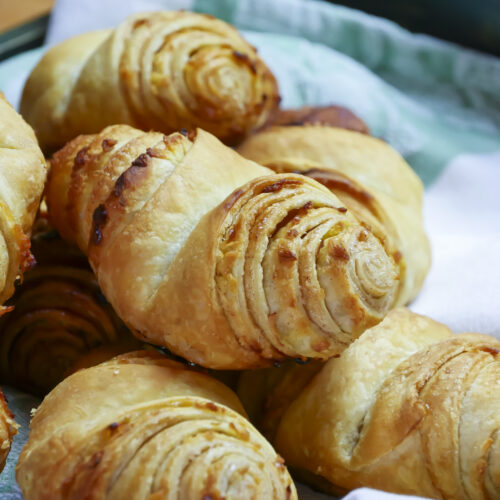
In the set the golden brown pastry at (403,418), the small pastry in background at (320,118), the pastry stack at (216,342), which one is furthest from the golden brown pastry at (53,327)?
the small pastry in background at (320,118)

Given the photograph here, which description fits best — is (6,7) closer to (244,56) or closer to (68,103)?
(68,103)

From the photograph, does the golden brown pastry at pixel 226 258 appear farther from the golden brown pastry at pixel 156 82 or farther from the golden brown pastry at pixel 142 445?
the golden brown pastry at pixel 156 82

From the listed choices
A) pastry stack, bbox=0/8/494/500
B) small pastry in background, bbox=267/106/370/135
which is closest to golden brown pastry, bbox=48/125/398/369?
pastry stack, bbox=0/8/494/500

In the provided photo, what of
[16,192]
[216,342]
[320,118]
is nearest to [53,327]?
[16,192]

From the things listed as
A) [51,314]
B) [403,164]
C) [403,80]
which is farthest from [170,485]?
[403,80]

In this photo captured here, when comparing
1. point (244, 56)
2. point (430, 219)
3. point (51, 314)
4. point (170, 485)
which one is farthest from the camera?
point (430, 219)
